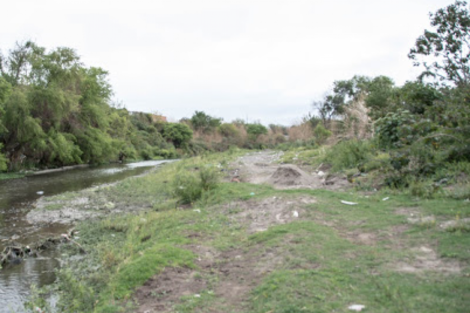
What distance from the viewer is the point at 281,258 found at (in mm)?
4328

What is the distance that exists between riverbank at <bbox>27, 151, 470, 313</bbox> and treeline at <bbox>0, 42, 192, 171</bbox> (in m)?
15.8

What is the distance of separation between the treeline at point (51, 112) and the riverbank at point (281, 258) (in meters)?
15.8

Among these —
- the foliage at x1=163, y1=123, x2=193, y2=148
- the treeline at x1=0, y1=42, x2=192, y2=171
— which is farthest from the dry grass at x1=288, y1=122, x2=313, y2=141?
the treeline at x1=0, y1=42, x2=192, y2=171

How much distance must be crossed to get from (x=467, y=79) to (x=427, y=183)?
369 cm

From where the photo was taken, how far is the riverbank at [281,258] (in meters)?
3.18

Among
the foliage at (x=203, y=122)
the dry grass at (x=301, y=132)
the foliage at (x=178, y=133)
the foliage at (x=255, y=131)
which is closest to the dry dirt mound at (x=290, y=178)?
the dry grass at (x=301, y=132)

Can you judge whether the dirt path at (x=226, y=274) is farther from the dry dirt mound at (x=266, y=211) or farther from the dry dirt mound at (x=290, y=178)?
the dry dirt mound at (x=290, y=178)

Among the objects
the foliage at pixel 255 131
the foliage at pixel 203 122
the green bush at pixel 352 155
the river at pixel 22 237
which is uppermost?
the foliage at pixel 203 122

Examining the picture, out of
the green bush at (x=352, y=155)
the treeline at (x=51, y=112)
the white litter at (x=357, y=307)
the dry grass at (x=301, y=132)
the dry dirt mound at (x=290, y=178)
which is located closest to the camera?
the white litter at (x=357, y=307)

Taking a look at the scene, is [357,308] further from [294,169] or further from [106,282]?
[294,169]

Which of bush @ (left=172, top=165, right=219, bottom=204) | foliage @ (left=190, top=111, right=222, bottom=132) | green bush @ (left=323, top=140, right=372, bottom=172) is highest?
foliage @ (left=190, top=111, right=222, bottom=132)

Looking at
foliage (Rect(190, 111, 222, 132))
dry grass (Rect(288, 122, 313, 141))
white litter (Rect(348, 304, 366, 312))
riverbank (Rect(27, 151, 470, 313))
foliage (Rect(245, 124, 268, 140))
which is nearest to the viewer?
white litter (Rect(348, 304, 366, 312))

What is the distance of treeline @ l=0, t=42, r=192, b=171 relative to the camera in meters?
20.3

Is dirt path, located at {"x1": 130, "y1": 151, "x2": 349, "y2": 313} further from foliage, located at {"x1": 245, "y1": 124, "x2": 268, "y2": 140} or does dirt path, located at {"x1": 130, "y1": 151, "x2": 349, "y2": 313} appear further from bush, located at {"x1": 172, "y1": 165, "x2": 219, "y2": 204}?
foliage, located at {"x1": 245, "y1": 124, "x2": 268, "y2": 140}
